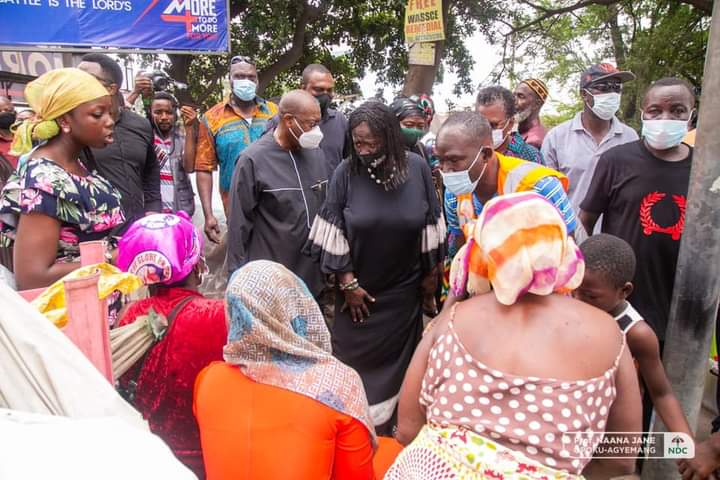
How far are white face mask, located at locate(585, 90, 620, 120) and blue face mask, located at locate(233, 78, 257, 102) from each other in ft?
8.92

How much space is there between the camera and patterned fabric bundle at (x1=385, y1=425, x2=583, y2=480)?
1.41m

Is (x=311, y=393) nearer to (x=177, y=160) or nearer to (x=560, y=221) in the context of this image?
(x=560, y=221)

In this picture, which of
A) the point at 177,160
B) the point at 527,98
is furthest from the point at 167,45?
the point at 527,98

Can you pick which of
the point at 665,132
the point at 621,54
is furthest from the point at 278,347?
the point at 621,54

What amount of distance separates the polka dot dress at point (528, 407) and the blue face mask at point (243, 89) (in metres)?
3.72

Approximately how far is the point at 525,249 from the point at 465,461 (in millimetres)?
587

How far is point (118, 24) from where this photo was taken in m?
8.45

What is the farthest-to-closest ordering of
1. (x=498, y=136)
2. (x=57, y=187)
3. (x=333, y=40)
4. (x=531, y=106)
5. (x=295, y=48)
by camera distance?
(x=333, y=40), (x=295, y=48), (x=531, y=106), (x=498, y=136), (x=57, y=187)

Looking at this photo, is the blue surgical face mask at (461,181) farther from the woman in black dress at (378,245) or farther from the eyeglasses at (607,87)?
the eyeglasses at (607,87)

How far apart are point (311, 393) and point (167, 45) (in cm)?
858

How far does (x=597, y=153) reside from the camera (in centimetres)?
364

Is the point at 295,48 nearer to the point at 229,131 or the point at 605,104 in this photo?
the point at 229,131

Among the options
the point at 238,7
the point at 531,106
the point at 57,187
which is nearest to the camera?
the point at 57,187

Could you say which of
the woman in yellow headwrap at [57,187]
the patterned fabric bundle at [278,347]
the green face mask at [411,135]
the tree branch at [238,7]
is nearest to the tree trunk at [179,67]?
the tree branch at [238,7]
